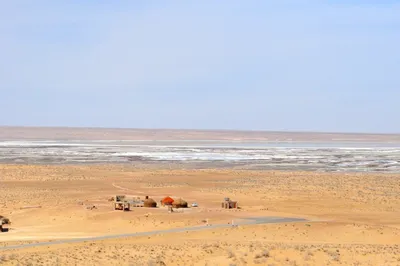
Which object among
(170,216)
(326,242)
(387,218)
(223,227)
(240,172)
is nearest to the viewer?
(326,242)

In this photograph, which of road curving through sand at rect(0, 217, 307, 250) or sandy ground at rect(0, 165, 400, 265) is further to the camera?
road curving through sand at rect(0, 217, 307, 250)

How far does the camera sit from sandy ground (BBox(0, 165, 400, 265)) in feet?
73.5

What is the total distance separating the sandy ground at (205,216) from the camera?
22.4 meters

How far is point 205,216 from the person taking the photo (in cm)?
3522

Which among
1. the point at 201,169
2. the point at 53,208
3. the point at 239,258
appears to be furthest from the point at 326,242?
the point at 201,169

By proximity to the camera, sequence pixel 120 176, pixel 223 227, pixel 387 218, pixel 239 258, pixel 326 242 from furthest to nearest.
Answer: pixel 120 176, pixel 387 218, pixel 223 227, pixel 326 242, pixel 239 258

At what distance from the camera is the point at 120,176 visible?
62156 mm

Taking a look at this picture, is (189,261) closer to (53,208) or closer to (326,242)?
(326,242)

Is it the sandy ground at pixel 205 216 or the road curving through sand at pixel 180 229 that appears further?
the road curving through sand at pixel 180 229

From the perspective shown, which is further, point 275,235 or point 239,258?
point 275,235

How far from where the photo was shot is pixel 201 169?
233ft

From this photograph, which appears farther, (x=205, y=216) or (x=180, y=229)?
(x=205, y=216)

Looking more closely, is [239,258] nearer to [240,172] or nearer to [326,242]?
[326,242]

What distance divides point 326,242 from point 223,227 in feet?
16.5
